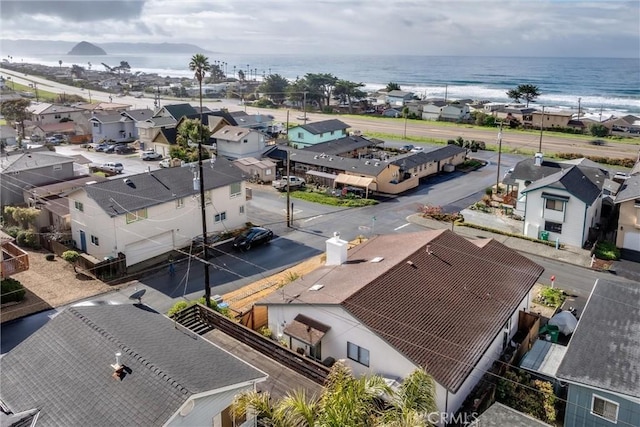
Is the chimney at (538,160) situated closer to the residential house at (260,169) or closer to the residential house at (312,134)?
the residential house at (260,169)

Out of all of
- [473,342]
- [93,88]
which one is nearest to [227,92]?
[93,88]

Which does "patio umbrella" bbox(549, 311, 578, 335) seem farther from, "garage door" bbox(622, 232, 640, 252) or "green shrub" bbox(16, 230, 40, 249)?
"green shrub" bbox(16, 230, 40, 249)

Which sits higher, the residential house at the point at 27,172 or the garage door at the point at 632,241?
the residential house at the point at 27,172

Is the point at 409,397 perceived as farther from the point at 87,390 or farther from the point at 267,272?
the point at 267,272

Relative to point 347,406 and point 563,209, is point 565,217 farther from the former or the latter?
point 347,406

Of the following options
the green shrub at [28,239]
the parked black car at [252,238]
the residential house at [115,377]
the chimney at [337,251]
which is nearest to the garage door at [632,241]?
the chimney at [337,251]

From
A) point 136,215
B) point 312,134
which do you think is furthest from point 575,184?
point 312,134
